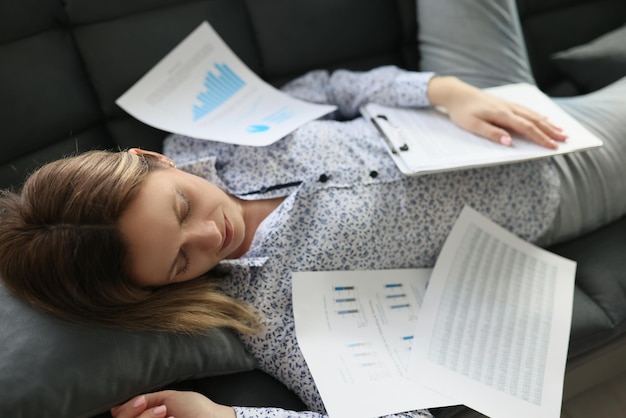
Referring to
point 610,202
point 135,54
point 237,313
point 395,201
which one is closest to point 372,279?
point 395,201

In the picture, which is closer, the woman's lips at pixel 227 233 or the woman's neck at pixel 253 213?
the woman's lips at pixel 227 233

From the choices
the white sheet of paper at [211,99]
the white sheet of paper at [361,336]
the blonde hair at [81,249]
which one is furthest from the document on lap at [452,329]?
the white sheet of paper at [211,99]

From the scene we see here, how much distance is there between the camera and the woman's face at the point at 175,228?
2.68 feet

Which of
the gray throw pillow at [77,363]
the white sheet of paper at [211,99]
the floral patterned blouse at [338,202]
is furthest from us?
the white sheet of paper at [211,99]

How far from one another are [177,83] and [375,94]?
418 mm

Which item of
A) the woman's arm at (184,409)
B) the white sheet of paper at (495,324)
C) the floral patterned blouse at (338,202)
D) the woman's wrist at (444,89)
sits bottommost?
the white sheet of paper at (495,324)

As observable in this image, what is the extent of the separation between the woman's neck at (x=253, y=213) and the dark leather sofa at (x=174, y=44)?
232 mm

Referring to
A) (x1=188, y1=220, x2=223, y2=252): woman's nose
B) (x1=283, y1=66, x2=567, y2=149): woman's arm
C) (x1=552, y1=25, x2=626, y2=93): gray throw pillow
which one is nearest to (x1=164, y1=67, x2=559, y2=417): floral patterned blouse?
(x1=283, y1=66, x2=567, y2=149): woman's arm

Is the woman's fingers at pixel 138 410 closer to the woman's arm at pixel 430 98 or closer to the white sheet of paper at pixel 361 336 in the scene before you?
the white sheet of paper at pixel 361 336

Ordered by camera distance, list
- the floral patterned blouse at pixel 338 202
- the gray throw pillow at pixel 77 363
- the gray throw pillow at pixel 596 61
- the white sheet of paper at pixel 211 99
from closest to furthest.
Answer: the gray throw pillow at pixel 77 363, the floral patterned blouse at pixel 338 202, the white sheet of paper at pixel 211 99, the gray throw pillow at pixel 596 61

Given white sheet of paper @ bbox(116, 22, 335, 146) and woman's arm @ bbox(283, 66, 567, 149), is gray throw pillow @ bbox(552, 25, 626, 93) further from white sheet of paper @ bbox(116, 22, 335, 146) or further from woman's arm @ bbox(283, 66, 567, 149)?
white sheet of paper @ bbox(116, 22, 335, 146)

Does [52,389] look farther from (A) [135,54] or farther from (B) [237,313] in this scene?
(A) [135,54]

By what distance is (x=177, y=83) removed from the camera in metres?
1.15

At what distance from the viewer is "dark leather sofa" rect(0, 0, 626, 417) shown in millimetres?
1022
